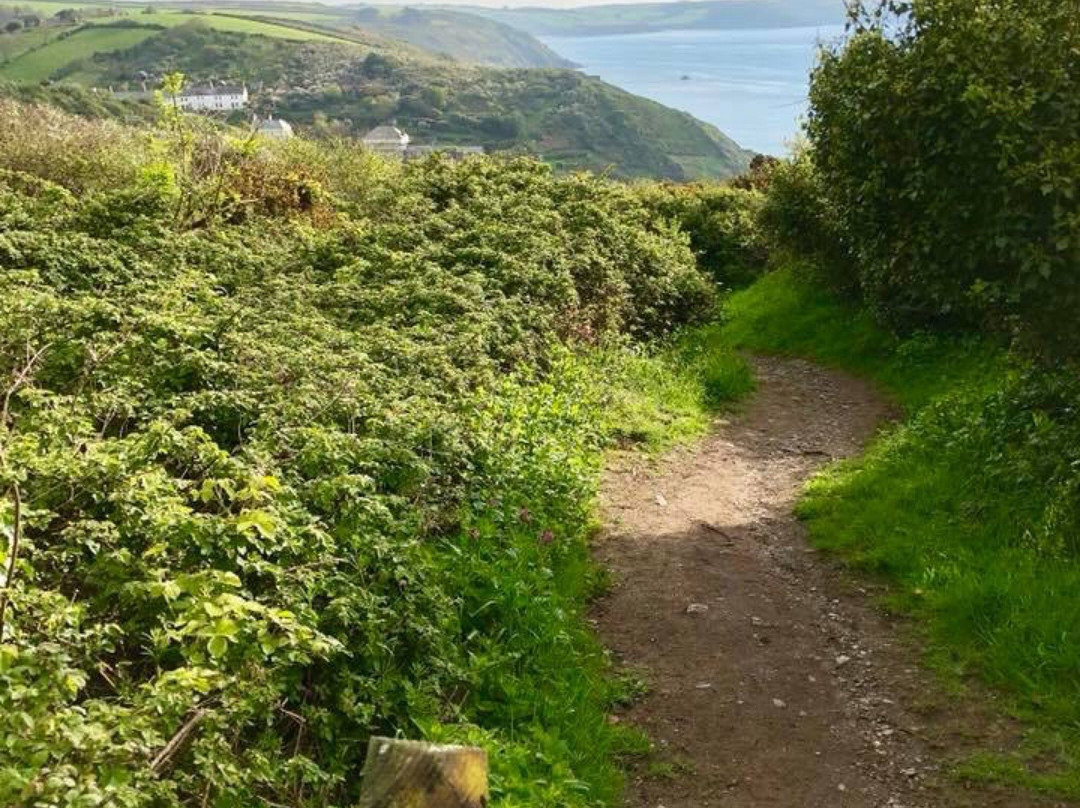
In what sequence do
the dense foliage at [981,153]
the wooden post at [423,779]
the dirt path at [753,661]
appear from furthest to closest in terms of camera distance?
the dense foliage at [981,153] → the dirt path at [753,661] → the wooden post at [423,779]

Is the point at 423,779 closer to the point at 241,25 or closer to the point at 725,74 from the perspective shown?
the point at 725,74

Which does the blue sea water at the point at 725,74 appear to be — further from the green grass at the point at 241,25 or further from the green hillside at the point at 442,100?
the green grass at the point at 241,25

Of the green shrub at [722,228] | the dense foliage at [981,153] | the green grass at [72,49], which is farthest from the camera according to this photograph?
the green grass at [72,49]

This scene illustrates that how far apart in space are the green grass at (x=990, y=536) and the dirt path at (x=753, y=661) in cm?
30

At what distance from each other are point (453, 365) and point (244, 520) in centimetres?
470

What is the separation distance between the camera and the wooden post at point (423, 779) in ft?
7.09

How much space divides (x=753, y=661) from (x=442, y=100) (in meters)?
92.4

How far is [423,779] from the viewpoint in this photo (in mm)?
2168

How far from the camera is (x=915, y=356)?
47.4 ft

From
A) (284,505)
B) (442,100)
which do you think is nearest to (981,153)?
(284,505)

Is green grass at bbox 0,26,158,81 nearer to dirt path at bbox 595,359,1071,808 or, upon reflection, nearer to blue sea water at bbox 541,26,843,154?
blue sea water at bbox 541,26,843,154

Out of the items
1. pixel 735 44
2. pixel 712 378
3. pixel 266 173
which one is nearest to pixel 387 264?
pixel 712 378

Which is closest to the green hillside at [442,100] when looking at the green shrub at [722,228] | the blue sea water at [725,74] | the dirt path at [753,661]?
the blue sea water at [725,74]

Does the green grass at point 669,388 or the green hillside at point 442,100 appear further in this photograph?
the green hillside at point 442,100
